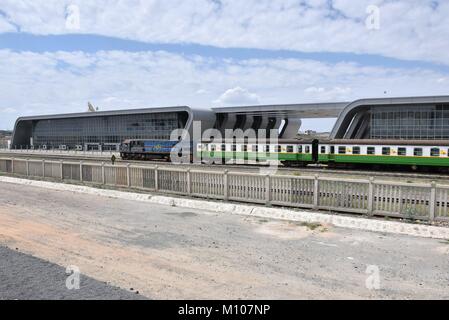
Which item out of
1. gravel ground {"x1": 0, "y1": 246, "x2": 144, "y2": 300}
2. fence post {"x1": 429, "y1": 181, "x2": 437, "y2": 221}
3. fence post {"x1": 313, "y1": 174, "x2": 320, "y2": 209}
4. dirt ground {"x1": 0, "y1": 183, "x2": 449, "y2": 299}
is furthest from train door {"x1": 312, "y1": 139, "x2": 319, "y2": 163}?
gravel ground {"x1": 0, "y1": 246, "x2": 144, "y2": 300}

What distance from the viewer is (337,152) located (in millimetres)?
32125

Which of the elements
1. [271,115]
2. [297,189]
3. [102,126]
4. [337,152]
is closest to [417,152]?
[337,152]

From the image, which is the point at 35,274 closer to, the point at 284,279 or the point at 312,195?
the point at 284,279

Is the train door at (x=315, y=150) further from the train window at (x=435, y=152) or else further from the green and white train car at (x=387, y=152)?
the train window at (x=435, y=152)

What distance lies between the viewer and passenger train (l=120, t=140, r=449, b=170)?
92.1ft

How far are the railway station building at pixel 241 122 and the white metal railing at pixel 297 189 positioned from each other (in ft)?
143

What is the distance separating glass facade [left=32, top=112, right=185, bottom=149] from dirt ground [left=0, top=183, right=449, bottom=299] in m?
62.9

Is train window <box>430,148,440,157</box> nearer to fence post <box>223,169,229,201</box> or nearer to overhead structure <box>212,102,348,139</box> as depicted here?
fence post <box>223,169,229,201</box>

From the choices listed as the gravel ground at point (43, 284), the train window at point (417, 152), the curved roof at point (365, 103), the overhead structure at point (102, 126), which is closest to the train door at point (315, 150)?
the train window at point (417, 152)

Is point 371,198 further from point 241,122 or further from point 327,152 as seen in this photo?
point 241,122

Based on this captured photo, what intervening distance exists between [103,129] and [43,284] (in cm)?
8278

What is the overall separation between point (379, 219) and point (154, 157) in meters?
36.3

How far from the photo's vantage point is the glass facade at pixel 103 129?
74.9 metres

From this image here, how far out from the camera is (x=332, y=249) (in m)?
8.13
